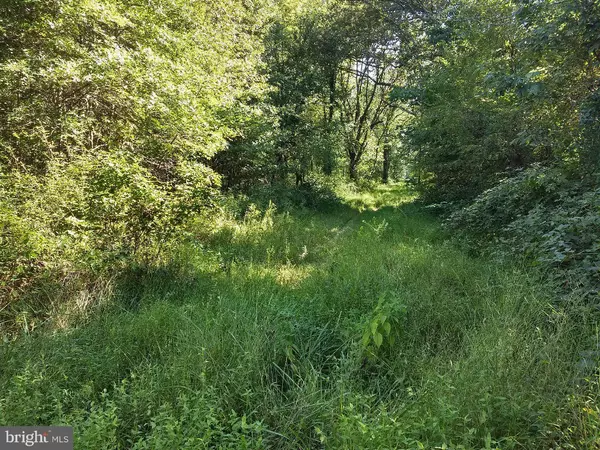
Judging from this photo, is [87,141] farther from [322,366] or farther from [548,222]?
[548,222]

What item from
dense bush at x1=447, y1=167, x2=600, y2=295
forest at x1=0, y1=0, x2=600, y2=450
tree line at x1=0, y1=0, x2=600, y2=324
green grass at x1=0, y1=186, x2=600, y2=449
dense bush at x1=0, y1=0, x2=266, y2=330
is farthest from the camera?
tree line at x1=0, y1=0, x2=600, y2=324

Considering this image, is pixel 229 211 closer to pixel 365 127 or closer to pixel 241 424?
pixel 241 424

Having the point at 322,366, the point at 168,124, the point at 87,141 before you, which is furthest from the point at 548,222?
the point at 87,141

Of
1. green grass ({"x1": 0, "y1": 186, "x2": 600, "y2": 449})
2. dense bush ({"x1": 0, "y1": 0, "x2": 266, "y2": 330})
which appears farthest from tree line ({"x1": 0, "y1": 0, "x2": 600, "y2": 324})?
green grass ({"x1": 0, "y1": 186, "x2": 600, "y2": 449})

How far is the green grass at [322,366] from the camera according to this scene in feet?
6.83

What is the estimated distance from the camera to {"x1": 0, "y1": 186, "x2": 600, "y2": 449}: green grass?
2.08m

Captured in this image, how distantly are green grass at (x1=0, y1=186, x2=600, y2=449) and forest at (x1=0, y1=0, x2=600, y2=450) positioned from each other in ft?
0.07

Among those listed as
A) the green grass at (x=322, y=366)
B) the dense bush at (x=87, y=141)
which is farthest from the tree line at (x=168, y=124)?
the green grass at (x=322, y=366)

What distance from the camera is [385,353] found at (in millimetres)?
3057

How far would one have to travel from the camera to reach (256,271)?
543 cm

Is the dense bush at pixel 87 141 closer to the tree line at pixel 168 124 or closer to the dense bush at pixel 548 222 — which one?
the tree line at pixel 168 124

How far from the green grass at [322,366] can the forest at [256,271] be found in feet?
0.07

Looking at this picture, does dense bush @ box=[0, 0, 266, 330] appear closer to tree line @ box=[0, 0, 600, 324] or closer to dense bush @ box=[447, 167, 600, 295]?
tree line @ box=[0, 0, 600, 324]

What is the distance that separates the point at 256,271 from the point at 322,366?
2.62m
